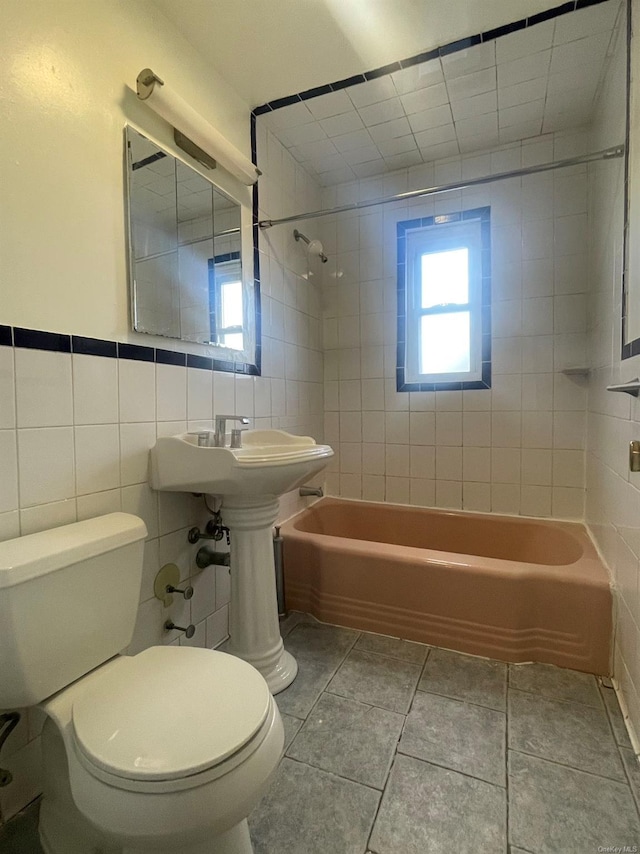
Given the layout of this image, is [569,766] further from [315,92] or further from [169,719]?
[315,92]

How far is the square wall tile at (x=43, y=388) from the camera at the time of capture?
0.98 meters

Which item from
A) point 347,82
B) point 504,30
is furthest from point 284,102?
point 504,30

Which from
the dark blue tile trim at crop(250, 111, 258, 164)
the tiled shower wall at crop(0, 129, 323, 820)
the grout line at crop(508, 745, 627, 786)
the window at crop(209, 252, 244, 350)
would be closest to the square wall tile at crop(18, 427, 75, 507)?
the tiled shower wall at crop(0, 129, 323, 820)

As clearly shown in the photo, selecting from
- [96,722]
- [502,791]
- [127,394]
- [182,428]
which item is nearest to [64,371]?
[127,394]

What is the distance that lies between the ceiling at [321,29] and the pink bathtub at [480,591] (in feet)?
6.82

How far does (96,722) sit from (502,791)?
3.40 ft

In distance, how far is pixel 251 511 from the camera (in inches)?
56.4

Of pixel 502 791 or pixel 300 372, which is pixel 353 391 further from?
pixel 502 791

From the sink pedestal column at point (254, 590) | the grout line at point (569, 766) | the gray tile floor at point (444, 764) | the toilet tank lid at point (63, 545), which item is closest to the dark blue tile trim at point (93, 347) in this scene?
the toilet tank lid at point (63, 545)

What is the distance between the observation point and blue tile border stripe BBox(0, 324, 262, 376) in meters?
0.98

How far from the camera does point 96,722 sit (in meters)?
0.78

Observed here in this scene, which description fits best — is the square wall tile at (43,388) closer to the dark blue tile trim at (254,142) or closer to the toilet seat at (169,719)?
the toilet seat at (169,719)

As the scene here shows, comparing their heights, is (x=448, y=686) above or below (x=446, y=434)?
below

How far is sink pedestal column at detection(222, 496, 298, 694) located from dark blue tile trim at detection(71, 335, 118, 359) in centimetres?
63
